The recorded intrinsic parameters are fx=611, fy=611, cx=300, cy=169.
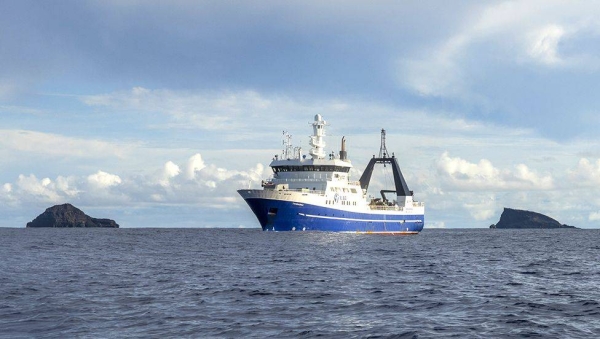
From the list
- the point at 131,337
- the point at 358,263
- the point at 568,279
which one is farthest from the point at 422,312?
the point at 358,263

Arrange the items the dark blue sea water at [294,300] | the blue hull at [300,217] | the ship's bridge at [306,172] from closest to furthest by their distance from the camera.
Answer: the dark blue sea water at [294,300] < the blue hull at [300,217] < the ship's bridge at [306,172]

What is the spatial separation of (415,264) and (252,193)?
4723 centimetres

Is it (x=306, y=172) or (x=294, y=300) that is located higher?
(x=306, y=172)

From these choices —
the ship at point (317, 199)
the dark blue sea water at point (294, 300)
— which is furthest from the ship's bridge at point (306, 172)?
the dark blue sea water at point (294, 300)

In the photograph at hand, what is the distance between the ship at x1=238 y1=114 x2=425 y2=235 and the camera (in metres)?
89.1

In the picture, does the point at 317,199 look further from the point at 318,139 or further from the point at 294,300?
the point at 294,300

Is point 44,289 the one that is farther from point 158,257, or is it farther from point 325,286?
point 158,257

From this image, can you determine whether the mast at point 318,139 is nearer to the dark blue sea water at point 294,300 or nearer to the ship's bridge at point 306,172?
the ship's bridge at point 306,172

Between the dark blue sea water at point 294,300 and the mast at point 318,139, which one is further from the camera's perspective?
the mast at point 318,139

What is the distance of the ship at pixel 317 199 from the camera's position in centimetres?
8906

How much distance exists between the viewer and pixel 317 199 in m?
91.4

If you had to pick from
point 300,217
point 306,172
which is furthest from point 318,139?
point 300,217

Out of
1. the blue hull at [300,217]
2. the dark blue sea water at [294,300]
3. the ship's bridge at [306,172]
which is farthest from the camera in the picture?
the ship's bridge at [306,172]

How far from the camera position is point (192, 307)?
23891 mm
